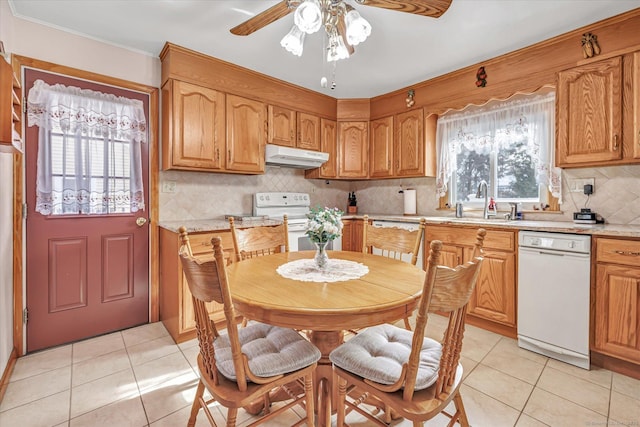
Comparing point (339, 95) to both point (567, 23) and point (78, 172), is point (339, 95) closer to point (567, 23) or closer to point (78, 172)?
point (567, 23)

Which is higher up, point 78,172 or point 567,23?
point 567,23

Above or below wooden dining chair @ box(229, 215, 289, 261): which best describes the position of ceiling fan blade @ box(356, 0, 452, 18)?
above

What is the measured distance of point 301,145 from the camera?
11.6ft

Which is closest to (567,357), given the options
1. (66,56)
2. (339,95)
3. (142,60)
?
(339,95)

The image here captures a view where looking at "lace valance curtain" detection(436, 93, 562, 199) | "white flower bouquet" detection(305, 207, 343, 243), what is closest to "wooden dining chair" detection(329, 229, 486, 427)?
"white flower bouquet" detection(305, 207, 343, 243)

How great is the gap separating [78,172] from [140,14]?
1.26 m

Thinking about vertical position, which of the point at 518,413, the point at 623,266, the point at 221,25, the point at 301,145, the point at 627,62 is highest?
the point at 221,25

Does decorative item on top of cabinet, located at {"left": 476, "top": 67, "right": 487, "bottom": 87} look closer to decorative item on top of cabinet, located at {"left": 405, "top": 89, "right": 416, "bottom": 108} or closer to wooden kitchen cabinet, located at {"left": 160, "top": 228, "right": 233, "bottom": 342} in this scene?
decorative item on top of cabinet, located at {"left": 405, "top": 89, "right": 416, "bottom": 108}

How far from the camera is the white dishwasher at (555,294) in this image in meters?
2.00

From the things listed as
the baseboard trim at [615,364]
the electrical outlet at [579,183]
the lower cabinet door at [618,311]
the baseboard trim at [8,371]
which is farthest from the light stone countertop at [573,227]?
the baseboard trim at [8,371]

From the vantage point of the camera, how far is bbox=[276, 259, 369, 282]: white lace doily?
4.67ft

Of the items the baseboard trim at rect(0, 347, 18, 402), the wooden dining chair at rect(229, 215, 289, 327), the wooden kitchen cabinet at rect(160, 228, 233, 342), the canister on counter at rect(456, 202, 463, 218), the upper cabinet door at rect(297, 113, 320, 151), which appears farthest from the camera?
the upper cabinet door at rect(297, 113, 320, 151)

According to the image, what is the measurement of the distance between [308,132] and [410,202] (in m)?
1.50

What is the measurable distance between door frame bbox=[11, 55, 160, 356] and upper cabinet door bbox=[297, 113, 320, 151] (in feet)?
4.86
